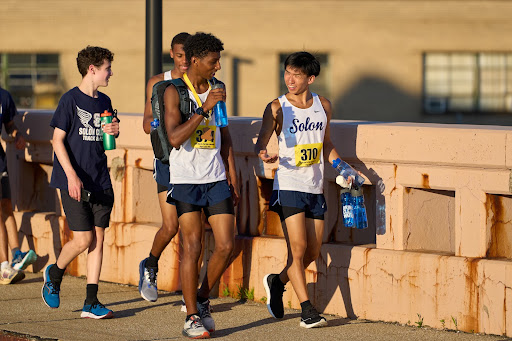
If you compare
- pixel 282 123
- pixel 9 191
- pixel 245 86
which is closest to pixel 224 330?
pixel 282 123

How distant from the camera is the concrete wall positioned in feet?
22.9

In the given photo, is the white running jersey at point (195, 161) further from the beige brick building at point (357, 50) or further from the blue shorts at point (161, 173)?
the beige brick building at point (357, 50)

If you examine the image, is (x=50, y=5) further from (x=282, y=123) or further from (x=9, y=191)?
(x=282, y=123)

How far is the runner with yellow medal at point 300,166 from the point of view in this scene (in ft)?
23.6

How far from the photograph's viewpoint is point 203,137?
6887 mm

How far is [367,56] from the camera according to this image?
3058cm

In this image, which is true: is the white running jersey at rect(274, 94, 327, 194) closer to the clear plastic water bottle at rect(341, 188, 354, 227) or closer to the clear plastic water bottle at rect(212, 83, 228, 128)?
the clear plastic water bottle at rect(341, 188, 354, 227)

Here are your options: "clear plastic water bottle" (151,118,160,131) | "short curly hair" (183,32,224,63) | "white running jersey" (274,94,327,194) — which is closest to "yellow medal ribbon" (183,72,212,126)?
"short curly hair" (183,32,224,63)

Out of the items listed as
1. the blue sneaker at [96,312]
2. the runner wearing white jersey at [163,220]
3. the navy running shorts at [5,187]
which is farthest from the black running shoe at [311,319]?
the navy running shorts at [5,187]

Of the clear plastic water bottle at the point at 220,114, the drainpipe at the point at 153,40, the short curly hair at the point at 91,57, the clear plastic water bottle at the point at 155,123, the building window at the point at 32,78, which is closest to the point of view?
the clear plastic water bottle at the point at 220,114

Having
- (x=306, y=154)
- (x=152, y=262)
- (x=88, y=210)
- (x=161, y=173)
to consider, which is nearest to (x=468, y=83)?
(x=152, y=262)

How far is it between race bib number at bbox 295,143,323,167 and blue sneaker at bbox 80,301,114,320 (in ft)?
5.60

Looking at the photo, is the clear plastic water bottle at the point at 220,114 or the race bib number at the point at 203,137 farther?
the race bib number at the point at 203,137

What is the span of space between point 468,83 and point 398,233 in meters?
23.4
